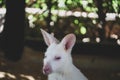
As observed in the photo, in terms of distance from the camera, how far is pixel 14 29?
Answer: 8.53 metres

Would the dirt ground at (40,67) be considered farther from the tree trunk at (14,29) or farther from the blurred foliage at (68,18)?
the blurred foliage at (68,18)

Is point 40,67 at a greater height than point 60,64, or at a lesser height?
greater

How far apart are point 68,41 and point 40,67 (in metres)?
4.45

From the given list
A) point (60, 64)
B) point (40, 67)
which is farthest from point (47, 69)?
point (40, 67)

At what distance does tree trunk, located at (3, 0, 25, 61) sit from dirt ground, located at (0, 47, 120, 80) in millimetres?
187

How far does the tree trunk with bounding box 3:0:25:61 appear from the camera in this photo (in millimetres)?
8344

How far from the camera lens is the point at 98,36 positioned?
9.30 m

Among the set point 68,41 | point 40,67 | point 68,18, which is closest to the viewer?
point 68,41

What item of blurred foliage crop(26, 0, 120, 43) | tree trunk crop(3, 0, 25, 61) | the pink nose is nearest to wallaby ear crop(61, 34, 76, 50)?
the pink nose

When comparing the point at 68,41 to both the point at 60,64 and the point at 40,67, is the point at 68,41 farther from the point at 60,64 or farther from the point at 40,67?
the point at 40,67

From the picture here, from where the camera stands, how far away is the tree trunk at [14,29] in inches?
328

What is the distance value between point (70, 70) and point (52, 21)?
17.8 feet

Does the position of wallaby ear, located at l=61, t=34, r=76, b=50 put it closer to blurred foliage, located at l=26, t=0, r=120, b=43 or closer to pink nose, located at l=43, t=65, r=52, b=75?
pink nose, located at l=43, t=65, r=52, b=75

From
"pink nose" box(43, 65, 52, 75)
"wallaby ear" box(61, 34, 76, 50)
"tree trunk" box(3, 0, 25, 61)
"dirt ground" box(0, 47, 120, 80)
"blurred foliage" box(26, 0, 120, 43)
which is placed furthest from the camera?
"tree trunk" box(3, 0, 25, 61)
